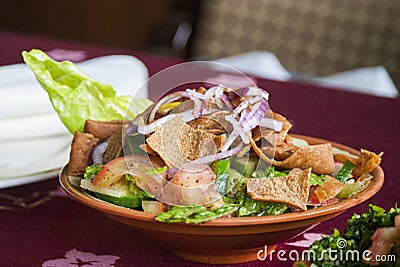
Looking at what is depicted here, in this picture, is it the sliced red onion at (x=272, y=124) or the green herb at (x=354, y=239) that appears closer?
the green herb at (x=354, y=239)

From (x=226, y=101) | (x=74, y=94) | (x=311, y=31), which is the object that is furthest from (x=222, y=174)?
(x=311, y=31)

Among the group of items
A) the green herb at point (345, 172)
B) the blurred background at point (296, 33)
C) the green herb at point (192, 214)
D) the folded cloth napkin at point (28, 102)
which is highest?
the green herb at point (345, 172)

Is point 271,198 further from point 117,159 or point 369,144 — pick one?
point 369,144

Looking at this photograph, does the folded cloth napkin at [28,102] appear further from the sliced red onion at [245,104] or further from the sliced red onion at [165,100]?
the sliced red onion at [245,104]

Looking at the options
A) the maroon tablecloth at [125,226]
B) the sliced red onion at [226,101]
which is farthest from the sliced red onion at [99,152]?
the sliced red onion at [226,101]

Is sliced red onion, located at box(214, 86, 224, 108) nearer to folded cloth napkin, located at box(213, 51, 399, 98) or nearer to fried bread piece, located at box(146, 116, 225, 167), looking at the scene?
fried bread piece, located at box(146, 116, 225, 167)

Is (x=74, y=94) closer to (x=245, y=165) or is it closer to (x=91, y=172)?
(x=91, y=172)
